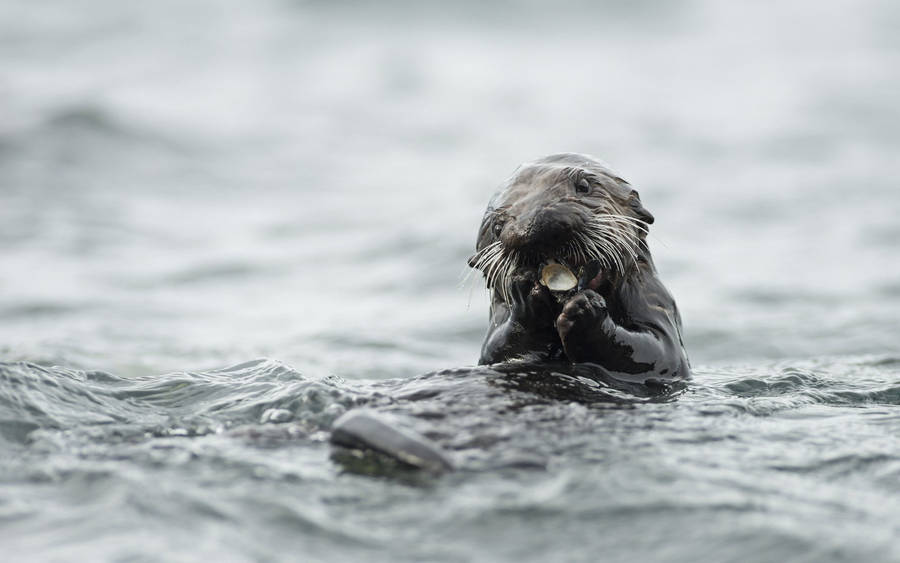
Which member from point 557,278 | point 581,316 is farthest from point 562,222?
point 581,316

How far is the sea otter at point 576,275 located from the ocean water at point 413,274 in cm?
30

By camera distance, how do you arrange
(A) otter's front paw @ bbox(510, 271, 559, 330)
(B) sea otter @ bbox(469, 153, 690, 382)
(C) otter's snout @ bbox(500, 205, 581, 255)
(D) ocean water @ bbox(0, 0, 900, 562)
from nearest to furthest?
(D) ocean water @ bbox(0, 0, 900, 562), (C) otter's snout @ bbox(500, 205, 581, 255), (B) sea otter @ bbox(469, 153, 690, 382), (A) otter's front paw @ bbox(510, 271, 559, 330)

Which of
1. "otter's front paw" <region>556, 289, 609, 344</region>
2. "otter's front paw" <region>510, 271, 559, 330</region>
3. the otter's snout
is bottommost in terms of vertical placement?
"otter's front paw" <region>556, 289, 609, 344</region>

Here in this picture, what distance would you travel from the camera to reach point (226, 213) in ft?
44.2

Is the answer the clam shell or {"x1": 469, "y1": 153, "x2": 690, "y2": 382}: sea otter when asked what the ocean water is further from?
the clam shell

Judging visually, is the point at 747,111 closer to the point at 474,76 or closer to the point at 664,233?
the point at 474,76

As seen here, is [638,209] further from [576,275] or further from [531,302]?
[531,302]

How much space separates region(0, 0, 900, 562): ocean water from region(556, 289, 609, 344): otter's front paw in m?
0.29

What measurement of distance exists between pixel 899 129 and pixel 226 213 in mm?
10398

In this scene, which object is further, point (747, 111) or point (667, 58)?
point (667, 58)

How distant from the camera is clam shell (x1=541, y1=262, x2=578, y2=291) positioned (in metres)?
4.32

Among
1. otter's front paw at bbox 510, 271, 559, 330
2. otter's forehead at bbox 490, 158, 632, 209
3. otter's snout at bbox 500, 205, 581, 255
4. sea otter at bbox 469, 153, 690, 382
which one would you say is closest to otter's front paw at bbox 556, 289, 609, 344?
sea otter at bbox 469, 153, 690, 382

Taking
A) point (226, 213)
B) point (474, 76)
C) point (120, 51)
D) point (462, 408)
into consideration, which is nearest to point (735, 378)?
point (462, 408)

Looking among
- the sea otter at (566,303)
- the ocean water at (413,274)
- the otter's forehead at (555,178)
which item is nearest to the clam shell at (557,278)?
the sea otter at (566,303)
